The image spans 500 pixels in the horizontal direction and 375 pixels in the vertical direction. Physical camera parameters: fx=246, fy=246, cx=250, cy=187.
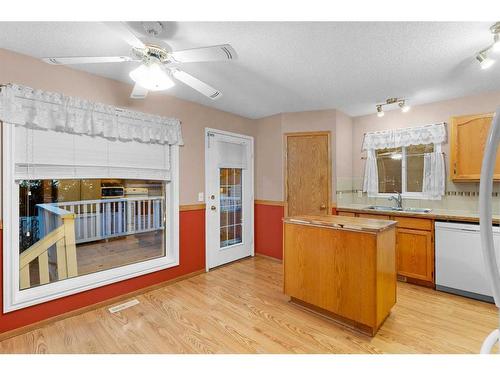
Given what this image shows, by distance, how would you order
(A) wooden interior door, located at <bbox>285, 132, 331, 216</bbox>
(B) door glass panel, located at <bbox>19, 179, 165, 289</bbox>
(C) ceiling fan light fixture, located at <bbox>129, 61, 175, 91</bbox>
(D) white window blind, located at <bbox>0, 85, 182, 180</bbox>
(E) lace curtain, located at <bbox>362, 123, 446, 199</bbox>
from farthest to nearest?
1. (A) wooden interior door, located at <bbox>285, 132, 331, 216</bbox>
2. (E) lace curtain, located at <bbox>362, 123, 446, 199</bbox>
3. (B) door glass panel, located at <bbox>19, 179, 165, 289</bbox>
4. (D) white window blind, located at <bbox>0, 85, 182, 180</bbox>
5. (C) ceiling fan light fixture, located at <bbox>129, 61, 175, 91</bbox>

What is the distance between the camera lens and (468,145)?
2.85 meters

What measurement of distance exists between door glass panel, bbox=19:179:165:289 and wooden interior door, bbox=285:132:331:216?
1888 millimetres

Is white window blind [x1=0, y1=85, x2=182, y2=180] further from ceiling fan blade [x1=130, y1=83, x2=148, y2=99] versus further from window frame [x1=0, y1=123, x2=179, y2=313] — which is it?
ceiling fan blade [x1=130, y1=83, x2=148, y2=99]

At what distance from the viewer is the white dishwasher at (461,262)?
2.52 metres

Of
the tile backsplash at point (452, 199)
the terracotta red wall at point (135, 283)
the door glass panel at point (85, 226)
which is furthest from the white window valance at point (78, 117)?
the tile backsplash at point (452, 199)

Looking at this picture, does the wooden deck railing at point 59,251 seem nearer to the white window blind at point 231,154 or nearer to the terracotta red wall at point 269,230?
the white window blind at point 231,154

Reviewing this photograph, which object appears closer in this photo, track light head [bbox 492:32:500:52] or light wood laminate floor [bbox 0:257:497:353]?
track light head [bbox 492:32:500:52]

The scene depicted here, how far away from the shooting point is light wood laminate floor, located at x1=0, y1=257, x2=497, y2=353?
6.08 feet

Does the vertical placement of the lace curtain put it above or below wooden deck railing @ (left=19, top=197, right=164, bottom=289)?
above

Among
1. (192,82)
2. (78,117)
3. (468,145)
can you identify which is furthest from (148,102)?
(468,145)

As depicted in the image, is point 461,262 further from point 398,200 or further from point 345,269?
point 345,269

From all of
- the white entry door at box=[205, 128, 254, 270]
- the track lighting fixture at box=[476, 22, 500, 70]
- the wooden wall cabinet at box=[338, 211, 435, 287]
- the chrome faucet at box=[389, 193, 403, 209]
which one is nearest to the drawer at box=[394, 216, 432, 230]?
the wooden wall cabinet at box=[338, 211, 435, 287]

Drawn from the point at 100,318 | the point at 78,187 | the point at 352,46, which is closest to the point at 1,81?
the point at 78,187

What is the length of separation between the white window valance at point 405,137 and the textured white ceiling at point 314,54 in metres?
0.41
